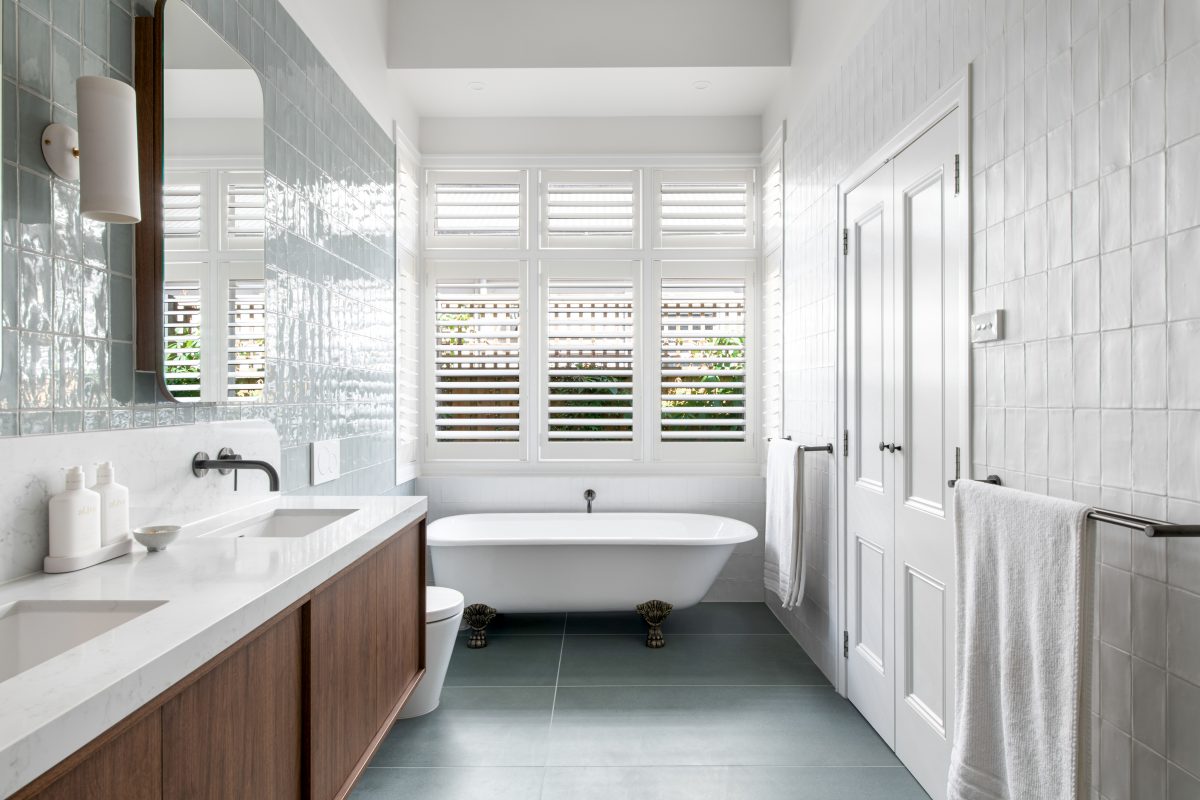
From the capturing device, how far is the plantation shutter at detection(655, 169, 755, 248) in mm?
4113

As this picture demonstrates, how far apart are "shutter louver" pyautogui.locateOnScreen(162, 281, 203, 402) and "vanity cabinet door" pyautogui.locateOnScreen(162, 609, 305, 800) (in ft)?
2.38

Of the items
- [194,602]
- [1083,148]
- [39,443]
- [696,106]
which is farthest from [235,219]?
[696,106]

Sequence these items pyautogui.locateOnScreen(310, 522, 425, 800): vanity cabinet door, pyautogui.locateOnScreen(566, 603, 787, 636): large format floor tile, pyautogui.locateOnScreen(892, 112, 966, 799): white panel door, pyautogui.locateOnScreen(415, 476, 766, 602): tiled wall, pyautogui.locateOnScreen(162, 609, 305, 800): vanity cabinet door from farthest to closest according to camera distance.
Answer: pyautogui.locateOnScreen(415, 476, 766, 602): tiled wall < pyautogui.locateOnScreen(566, 603, 787, 636): large format floor tile < pyautogui.locateOnScreen(892, 112, 966, 799): white panel door < pyautogui.locateOnScreen(310, 522, 425, 800): vanity cabinet door < pyautogui.locateOnScreen(162, 609, 305, 800): vanity cabinet door

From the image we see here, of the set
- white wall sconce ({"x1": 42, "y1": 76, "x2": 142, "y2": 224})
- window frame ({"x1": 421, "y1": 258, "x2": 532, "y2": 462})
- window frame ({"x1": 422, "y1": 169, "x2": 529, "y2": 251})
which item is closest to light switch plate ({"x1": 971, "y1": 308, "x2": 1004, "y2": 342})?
white wall sconce ({"x1": 42, "y1": 76, "x2": 142, "y2": 224})

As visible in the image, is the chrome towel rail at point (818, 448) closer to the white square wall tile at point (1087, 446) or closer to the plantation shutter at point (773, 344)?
the plantation shutter at point (773, 344)

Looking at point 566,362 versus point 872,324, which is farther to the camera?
point 566,362

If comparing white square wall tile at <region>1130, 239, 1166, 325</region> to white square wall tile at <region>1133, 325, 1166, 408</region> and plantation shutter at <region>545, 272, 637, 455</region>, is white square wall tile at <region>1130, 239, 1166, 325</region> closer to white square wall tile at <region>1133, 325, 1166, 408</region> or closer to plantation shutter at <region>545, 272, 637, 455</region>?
white square wall tile at <region>1133, 325, 1166, 408</region>

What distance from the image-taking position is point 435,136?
4.09 m

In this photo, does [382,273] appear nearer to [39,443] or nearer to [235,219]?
[235,219]

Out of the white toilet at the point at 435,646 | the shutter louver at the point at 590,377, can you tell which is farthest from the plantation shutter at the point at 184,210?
the shutter louver at the point at 590,377

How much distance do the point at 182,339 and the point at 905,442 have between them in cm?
207

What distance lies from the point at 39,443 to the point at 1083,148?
2058mm

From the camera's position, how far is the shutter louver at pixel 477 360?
4082 mm

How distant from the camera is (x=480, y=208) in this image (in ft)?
13.6
